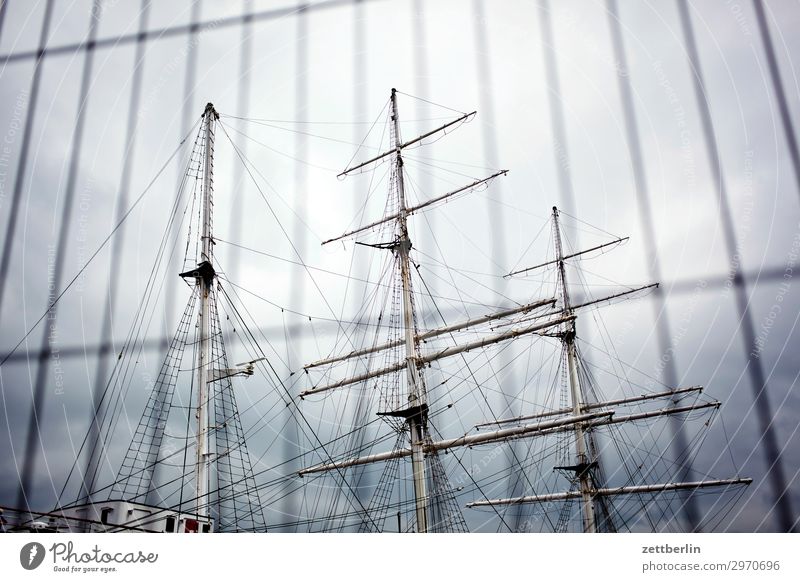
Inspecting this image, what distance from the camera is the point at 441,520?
555 inches

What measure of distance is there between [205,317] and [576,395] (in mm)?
14025

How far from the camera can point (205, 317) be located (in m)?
10.2

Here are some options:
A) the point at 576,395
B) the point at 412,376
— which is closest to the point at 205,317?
the point at 412,376

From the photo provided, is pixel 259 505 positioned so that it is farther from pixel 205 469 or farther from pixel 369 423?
pixel 369 423

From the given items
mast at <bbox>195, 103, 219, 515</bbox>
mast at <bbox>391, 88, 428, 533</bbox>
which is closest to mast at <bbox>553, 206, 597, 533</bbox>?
mast at <bbox>391, 88, 428, 533</bbox>

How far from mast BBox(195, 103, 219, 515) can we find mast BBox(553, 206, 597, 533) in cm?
1137

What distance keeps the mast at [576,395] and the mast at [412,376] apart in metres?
5.81

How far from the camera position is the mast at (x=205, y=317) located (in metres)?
9.23

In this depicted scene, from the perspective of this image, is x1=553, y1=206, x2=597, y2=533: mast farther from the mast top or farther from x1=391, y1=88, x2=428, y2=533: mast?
the mast top

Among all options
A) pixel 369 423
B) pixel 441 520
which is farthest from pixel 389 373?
pixel 441 520

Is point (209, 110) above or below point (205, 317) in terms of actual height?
above

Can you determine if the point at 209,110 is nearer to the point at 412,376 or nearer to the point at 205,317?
the point at 205,317
